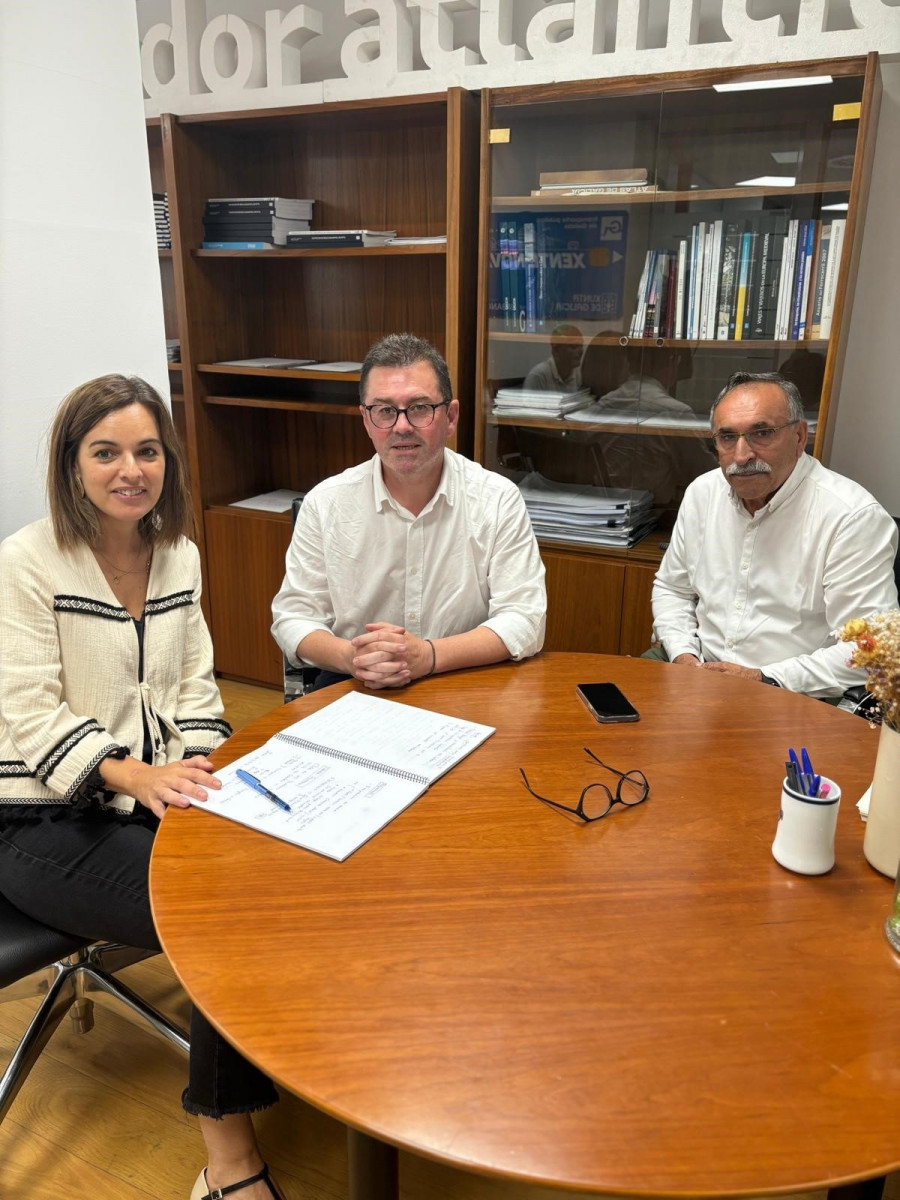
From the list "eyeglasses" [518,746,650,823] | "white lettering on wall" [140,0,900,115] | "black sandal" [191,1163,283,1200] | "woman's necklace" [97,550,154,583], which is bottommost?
"black sandal" [191,1163,283,1200]

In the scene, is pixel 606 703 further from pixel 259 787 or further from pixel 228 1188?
pixel 228 1188

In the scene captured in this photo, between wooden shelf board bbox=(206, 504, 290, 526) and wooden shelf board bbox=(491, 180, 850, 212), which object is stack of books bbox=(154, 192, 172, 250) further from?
wooden shelf board bbox=(491, 180, 850, 212)

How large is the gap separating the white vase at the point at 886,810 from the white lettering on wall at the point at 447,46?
79.9 inches

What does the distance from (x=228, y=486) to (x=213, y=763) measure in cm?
229

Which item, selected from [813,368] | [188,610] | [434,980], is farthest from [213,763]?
[813,368]

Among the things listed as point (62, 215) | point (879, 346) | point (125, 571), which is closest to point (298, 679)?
point (125, 571)

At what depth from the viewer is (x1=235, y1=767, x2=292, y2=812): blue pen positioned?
121 cm

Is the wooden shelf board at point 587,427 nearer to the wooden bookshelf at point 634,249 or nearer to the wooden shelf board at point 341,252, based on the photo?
the wooden bookshelf at point 634,249

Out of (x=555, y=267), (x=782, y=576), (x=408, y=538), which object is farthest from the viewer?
(x=555, y=267)

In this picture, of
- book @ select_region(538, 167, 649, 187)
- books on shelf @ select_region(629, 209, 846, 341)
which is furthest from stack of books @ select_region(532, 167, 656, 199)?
books on shelf @ select_region(629, 209, 846, 341)

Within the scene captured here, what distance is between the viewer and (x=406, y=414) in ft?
6.07

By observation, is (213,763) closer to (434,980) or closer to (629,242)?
Answer: (434,980)

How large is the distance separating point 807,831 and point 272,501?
271 cm

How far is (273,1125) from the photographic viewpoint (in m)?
1.57
